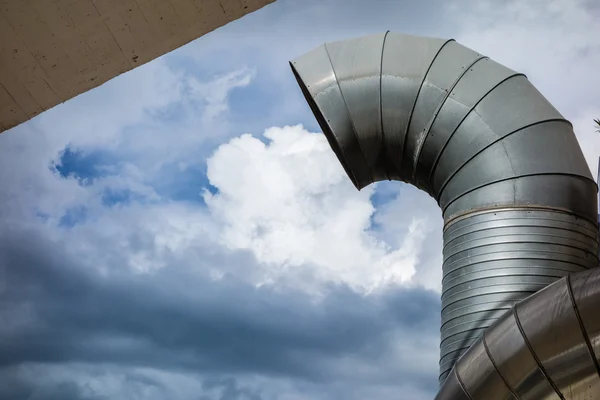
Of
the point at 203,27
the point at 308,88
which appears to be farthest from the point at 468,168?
the point at 203,27

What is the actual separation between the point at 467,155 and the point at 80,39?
3570 millimetres

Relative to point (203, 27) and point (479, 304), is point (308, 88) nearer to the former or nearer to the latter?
point (479, 304)

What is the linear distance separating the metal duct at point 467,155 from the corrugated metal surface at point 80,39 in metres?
2.90

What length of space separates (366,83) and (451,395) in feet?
9.21

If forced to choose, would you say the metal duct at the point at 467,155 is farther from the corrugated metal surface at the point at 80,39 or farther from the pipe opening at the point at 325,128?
the corrugated metal surface at the point at 80,39

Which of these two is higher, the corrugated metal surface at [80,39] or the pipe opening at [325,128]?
the pipe opening at [325,128]

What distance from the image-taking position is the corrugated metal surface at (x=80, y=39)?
8.25 feet

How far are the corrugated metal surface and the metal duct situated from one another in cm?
290

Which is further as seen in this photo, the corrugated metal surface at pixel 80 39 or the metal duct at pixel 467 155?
the metal duct at pixel 467 155

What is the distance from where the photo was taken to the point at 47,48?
8.57ft

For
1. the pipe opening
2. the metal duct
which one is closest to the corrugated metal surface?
the metal duct

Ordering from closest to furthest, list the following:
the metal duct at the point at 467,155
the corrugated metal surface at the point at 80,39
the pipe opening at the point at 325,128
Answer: the corrugated metal surface at the point at 80,39, the metal duct at the point at 467,155, the pipe opening at the point at 325,128

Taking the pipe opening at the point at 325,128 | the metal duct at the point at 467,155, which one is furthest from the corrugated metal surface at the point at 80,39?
the pipe opening at the point at 325,128

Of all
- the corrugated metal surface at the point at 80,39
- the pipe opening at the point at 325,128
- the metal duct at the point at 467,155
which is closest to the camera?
the corrugated metal surface at the point at 80,39
